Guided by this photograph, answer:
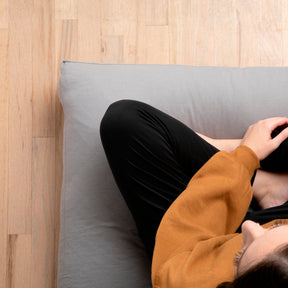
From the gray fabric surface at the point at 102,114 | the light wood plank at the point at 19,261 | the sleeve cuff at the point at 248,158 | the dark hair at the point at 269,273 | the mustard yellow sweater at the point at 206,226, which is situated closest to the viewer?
the dark hair at the point at 269,273

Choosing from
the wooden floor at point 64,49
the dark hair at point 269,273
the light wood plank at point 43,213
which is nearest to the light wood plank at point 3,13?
the wooden floor at point 64,49

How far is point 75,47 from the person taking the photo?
1.24 m

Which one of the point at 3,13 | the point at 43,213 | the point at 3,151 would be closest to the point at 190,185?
the point at 43,213

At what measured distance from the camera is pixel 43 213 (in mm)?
1184

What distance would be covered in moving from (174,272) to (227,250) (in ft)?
0.39

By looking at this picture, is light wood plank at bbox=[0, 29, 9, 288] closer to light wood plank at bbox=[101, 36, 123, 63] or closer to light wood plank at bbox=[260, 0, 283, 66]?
light wood plank at bbox=[101, 36, 123, 63]

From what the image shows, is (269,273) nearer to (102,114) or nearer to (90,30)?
(102,114)

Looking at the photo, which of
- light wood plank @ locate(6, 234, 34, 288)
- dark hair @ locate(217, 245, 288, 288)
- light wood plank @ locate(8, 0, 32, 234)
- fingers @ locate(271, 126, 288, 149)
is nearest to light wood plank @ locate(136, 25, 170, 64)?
light wood plank @ locate(8, 0, 32, 234)

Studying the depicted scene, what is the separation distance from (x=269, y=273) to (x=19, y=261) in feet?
2.82

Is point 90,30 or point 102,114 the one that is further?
point 90,30

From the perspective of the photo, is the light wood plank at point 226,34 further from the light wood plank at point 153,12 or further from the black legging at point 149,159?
the black legging at point 149,159

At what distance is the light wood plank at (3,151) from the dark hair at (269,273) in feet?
2.70

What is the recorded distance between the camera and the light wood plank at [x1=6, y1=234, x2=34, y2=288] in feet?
3.80

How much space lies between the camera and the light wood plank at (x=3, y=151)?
1.17 metres
